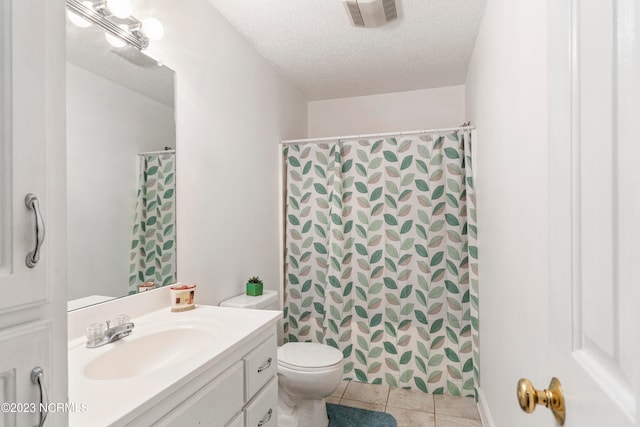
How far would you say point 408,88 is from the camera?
3080mm

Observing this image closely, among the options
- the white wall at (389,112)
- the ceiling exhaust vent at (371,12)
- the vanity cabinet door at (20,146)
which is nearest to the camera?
Answer: the vanity cabinet door at (20,146)

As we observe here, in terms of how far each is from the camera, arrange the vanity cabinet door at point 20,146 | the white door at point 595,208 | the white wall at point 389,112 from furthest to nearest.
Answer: the white wall at point 389,112 < the vanity cabinet door at point 20,146 < the white door at point 595,208

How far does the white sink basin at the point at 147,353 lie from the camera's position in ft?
3.47

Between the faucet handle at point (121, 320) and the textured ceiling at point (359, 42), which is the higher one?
the textured ceiling at point (359, 42)

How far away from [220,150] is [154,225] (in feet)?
2.02

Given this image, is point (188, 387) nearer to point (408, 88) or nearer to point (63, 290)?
point (63, 290)

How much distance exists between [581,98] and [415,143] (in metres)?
2.13

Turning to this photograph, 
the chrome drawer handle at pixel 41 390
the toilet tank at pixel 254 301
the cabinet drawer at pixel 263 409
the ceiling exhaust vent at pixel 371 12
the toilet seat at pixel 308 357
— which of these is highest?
the ceiling exhaust vent at pixel 371 12

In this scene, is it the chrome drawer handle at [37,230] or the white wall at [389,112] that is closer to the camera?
the chrome drawer handle at [37,230]

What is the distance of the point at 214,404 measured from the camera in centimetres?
99

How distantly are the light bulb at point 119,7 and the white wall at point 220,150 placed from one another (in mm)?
191

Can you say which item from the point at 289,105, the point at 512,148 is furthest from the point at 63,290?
the point at 289,105

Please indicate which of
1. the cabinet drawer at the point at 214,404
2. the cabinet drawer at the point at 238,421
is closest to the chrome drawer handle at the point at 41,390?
the cabinet drawer at the point at 214,404

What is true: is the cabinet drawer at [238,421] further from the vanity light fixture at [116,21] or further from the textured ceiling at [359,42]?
the textured ceiling at [359,42]
